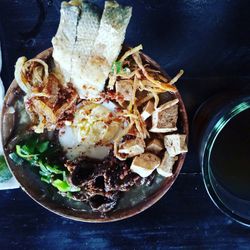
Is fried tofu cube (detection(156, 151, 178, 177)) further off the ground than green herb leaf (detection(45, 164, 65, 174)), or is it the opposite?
fried tofu cube (detection(156, 151, 178, 177))

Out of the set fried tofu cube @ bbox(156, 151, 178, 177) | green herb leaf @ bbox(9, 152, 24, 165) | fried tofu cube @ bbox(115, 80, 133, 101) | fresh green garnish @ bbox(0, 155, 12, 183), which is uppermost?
fried tofu cube @ bbox(115, 80, 133, 101)

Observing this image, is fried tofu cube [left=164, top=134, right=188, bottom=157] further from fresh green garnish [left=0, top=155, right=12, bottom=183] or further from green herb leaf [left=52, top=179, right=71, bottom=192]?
fresh green garnish [left=0, top=155, right=12, bottom=183]

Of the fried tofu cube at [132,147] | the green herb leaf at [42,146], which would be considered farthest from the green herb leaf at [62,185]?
the fried tofu cube at [132,147]

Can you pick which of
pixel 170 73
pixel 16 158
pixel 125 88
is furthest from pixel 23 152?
pixel 170 73

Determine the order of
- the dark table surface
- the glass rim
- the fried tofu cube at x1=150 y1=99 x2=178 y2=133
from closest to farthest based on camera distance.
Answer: the glass rim < the fried tofu cube at x1=150 y1=99 x2=178 y2=133 < the dark table surface

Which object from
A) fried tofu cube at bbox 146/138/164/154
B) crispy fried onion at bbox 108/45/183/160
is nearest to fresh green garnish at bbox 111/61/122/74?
crispy fried onion at bbox 108/45/183/160

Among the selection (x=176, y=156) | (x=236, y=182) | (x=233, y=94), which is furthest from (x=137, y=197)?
(x=233, y=94)

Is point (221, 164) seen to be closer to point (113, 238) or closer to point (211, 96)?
point (211, 96)
